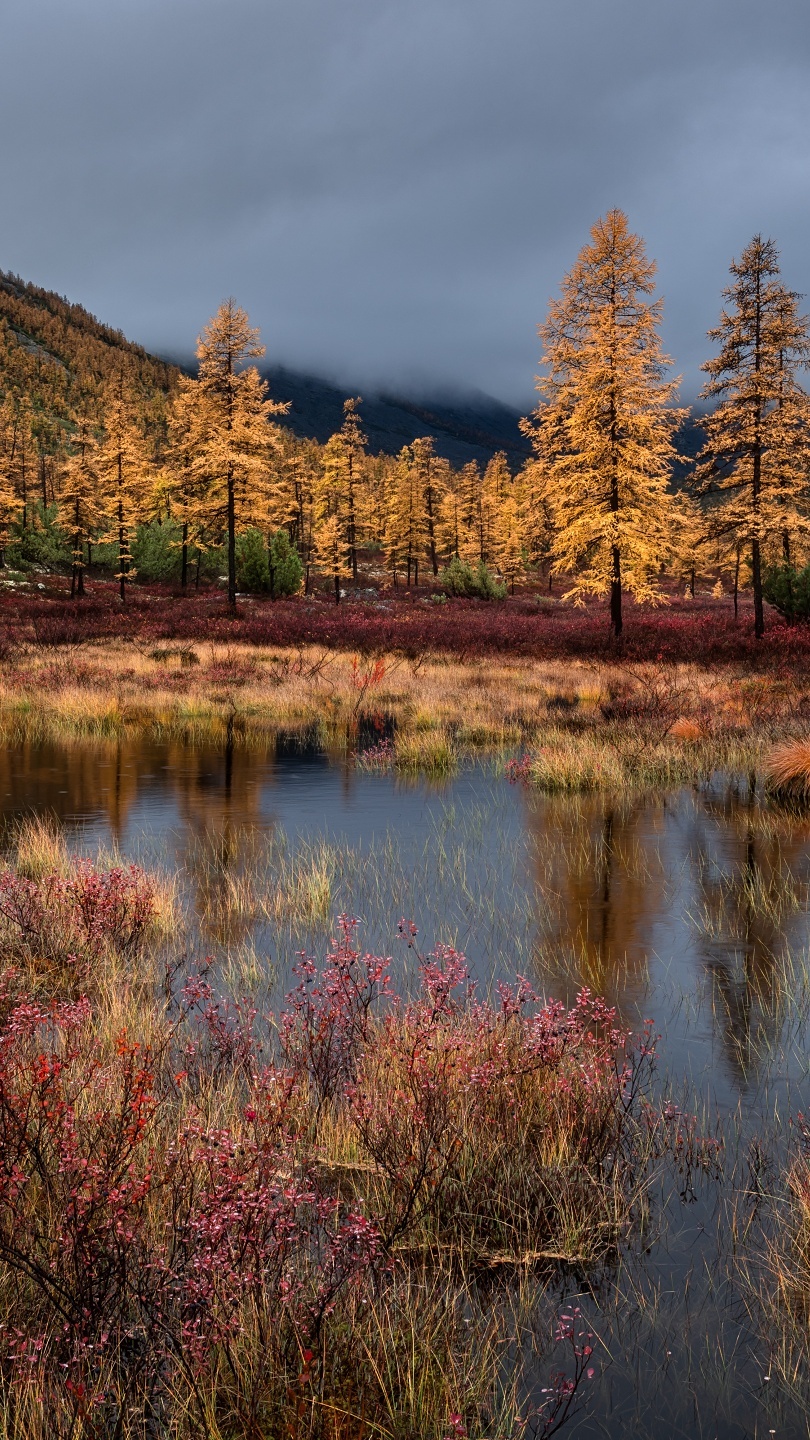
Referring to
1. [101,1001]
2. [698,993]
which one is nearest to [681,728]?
[698,993]

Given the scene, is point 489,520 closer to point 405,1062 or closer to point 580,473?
point 580,473

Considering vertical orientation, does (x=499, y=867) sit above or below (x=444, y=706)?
below

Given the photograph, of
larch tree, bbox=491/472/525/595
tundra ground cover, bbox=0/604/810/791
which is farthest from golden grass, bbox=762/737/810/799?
larch tree, bbox=491/472/525/595

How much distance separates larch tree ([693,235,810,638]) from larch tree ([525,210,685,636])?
8.04 feet

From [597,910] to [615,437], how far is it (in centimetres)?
2462

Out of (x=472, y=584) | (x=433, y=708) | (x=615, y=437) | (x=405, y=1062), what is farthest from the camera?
(x=472, y=584)

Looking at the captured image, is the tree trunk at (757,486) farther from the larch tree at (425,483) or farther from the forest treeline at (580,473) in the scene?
the larch tree at (425,483)

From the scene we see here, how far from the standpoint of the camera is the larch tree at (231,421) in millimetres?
40625

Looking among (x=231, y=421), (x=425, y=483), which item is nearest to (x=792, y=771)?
(x=231, y=421)

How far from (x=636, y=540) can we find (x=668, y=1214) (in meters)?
27.4

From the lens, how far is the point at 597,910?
8281 mm

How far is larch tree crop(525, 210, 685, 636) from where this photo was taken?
29250 millimetres

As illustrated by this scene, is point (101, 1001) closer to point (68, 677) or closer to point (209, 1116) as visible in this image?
point (209, 1116)

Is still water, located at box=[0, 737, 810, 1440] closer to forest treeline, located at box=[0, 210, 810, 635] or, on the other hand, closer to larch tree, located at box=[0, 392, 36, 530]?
forest treeline, located at box=[0, 210, 810, 635]
